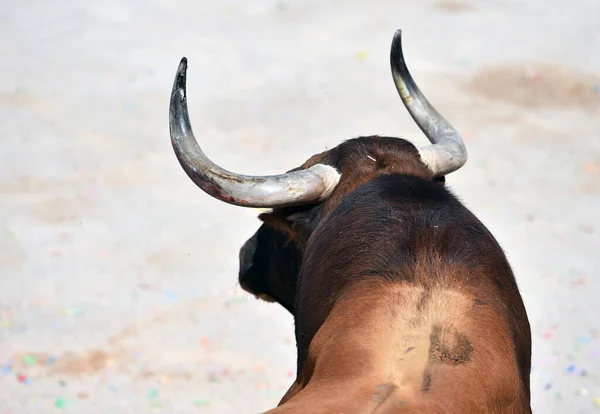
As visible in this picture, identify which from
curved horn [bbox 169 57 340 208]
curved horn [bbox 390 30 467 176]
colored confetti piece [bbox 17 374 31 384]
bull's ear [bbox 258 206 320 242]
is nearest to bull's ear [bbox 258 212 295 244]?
bull's ear [bbox 258 206 320 242]

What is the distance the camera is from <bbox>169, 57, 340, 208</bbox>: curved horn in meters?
4.81

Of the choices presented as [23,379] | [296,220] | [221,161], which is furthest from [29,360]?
[221,161]

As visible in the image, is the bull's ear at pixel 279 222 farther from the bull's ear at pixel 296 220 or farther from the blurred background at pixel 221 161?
the blurred background at pixel 221 161

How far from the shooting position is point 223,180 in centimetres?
482

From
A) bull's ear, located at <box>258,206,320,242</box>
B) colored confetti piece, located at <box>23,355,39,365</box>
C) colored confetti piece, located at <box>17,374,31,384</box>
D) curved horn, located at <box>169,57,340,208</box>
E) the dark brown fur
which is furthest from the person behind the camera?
colored confetti piece, located at <box>23,355,39,365</box>

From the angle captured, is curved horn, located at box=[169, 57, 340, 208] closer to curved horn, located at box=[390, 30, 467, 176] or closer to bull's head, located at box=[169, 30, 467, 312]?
bull's head, located at box=[169, 30, 467, 312]

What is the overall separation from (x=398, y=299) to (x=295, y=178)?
1.35 metres

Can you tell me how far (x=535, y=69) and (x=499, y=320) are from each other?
11.8 meters

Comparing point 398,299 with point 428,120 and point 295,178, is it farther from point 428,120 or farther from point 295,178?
point 428,120

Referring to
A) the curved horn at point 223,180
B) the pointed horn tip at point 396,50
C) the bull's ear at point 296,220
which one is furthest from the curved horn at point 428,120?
the curved horn at point 223,180

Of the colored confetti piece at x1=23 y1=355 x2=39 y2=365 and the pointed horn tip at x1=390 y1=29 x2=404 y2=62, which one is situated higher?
the pointed horn tip at x1=390 y1=29 x2=404 y2=62

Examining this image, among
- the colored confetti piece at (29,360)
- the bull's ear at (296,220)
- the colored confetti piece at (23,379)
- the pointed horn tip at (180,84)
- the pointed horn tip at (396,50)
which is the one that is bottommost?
the colored confetti piece at (23,379)

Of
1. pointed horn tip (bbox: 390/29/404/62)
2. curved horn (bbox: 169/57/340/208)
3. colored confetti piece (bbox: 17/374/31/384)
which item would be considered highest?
pointed horn tip (bbox: 390/29/404/62)

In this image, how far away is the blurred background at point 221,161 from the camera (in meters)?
8.68
